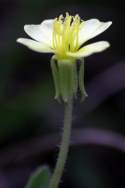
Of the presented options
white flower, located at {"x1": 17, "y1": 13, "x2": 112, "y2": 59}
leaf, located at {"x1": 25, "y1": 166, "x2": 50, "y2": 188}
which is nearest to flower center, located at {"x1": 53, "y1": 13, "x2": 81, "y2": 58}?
white flower, located at {"x1": 17, "y1": 13, "x2": 112, "y2": 59}

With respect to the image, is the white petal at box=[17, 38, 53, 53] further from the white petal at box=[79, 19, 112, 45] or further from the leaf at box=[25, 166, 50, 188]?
the leaf at box=[25, 166, 50, 188]

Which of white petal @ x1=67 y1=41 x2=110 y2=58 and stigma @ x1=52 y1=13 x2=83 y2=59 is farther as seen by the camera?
stigma @ x1=52 y1=13 x2=83 y2=59

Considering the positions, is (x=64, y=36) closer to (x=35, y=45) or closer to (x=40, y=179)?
(x=35, y=45)

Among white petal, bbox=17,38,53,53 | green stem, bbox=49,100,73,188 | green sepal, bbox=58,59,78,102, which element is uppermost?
white petal, bbox=17,38,53,53

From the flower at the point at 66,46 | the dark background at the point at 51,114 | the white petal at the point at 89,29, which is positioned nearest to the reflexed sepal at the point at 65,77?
the flower at the point at 66,46

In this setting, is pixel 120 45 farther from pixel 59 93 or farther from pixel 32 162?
pixel 59 93

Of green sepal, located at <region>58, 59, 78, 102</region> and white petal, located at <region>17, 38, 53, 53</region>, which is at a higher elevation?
white petal, located at <region>17, 38, 53, 53</region>

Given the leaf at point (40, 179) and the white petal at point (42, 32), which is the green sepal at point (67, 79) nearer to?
the white petal at point (42, 32)
